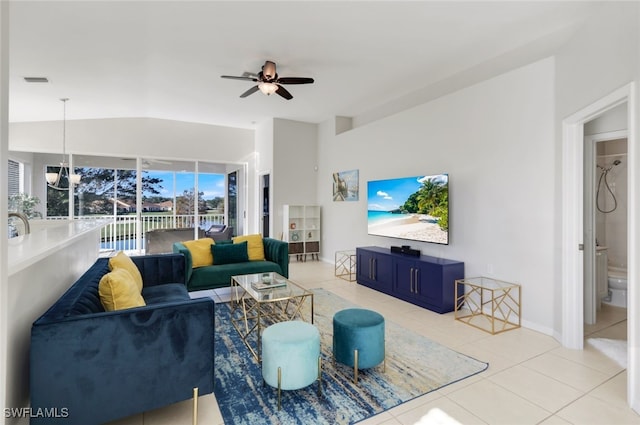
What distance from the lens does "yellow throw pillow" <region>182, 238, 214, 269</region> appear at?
4223 mm

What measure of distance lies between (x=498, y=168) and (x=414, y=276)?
1644 mm

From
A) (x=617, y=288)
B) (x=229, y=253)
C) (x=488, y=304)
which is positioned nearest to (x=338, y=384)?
(x=488, y=304)

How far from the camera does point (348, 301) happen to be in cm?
423

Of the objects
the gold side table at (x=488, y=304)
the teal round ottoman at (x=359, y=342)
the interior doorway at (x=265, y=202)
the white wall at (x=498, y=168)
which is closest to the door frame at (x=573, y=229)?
the white wall at (x=498, y=168)

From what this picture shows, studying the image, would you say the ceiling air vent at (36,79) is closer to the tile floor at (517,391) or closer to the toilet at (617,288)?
the tile floor at (517,391)

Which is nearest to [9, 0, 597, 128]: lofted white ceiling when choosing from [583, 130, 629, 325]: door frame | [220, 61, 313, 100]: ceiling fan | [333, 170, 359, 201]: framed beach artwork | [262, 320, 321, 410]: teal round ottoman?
[220, 61, 313, 100]: ceiling fan

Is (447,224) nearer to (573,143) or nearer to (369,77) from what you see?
(573,143)

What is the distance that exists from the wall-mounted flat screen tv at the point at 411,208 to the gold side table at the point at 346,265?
2.66 feet

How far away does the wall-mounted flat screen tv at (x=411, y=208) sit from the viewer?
4078 millimetres

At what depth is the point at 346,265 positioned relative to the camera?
245 inches

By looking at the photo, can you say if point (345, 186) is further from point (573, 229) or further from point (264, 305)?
point (573, 229)

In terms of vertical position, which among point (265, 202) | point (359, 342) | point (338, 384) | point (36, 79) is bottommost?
point (338, 384)

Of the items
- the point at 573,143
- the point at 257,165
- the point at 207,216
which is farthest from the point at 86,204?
the point at 573,143

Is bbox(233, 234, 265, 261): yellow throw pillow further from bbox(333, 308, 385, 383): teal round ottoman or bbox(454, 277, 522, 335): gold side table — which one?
bbox(454, 277, 522, 335): gold side table
